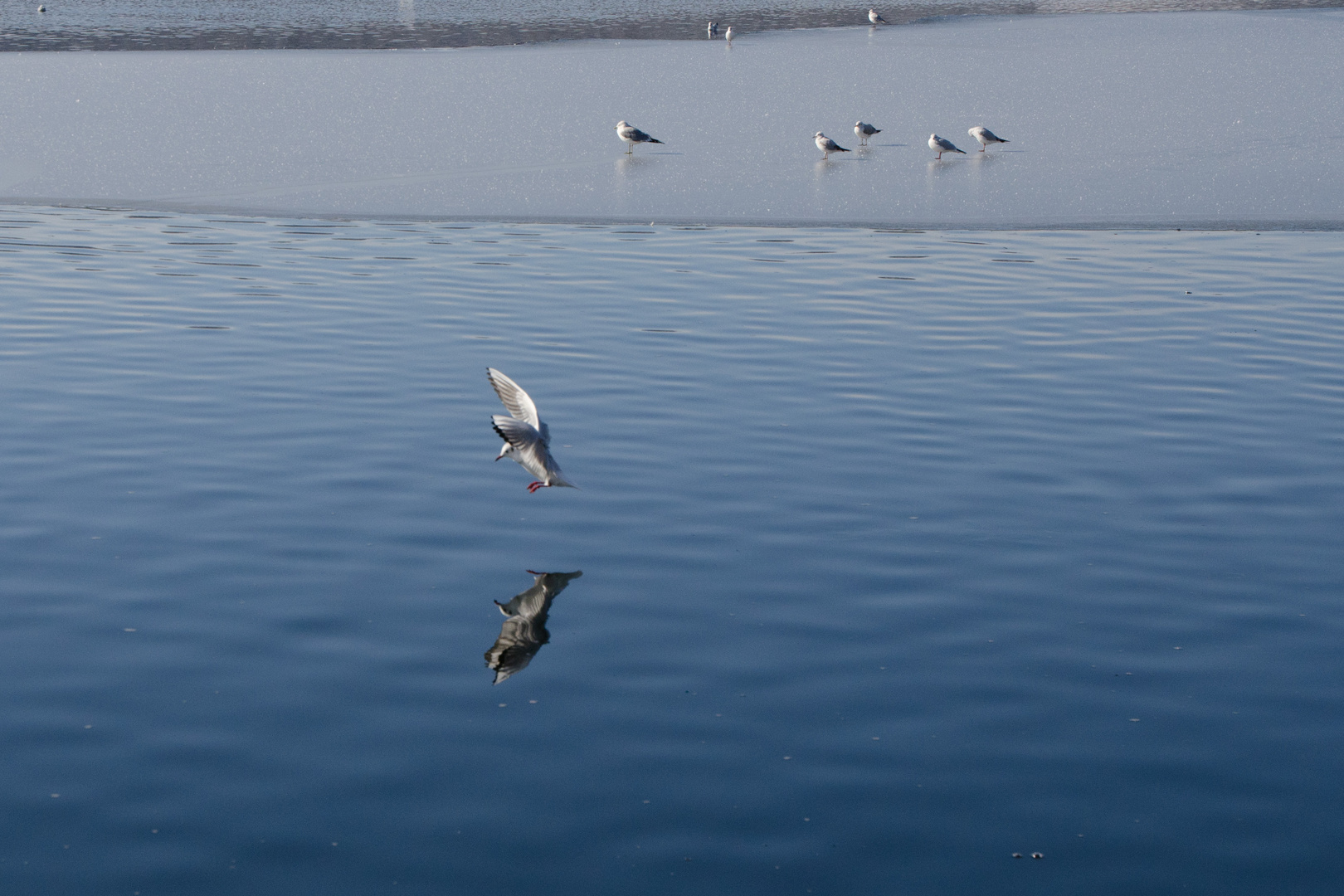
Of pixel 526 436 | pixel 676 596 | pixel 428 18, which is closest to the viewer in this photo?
pixel 676 596

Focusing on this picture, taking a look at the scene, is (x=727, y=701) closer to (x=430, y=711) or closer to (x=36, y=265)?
(x=430, y=711)

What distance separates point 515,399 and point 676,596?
1.47m

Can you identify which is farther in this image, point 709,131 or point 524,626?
point 709,131

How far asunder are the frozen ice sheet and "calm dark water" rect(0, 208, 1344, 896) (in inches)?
178

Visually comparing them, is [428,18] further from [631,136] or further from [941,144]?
[941,144]

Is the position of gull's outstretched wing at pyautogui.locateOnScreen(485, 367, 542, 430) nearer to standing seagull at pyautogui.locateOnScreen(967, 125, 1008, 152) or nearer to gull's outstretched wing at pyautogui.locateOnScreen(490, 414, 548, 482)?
gull's outstretched wing at pyautogui.locateOnScreen(490, 414, 548, 482)

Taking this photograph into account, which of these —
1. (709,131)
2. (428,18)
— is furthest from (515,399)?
(428,18)

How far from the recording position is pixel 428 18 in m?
45.9

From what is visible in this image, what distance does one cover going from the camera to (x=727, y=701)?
633 cm

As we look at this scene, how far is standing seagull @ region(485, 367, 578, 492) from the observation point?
25.0 feet

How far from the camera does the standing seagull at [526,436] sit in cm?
762

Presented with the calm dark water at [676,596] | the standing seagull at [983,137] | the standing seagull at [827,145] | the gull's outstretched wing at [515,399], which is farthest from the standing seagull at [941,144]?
the gull's outstretched wing at [515,399]

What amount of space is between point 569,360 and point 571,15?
3660 cm

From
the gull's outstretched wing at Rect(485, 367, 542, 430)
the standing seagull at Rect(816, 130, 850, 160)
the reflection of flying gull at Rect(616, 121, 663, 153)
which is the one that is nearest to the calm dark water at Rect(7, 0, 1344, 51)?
the reflection of flying gull at Rect(616, 121, 663, 153)
